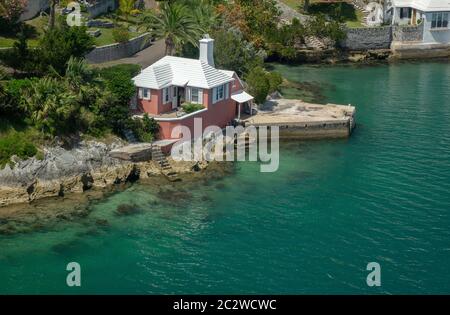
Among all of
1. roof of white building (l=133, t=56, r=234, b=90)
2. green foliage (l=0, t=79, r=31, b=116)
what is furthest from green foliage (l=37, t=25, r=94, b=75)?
roof of white building (l=133, t=56, r=234, b=90)

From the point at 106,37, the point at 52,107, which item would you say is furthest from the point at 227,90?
the point at 106,37

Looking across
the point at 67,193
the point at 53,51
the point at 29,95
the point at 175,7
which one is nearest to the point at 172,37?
the point at 175,7

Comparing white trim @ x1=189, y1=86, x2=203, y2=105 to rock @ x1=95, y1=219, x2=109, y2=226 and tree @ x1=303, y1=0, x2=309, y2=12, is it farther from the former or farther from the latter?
tree @ x1=303, y1=0, x2=309, y2=12

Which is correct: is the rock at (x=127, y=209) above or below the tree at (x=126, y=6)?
below

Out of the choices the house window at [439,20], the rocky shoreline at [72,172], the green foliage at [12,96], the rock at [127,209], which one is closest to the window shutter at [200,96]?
the rocky shoreline at [72,172]

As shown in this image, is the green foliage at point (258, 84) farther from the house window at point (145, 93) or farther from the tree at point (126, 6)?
the tree at point (126, 6)

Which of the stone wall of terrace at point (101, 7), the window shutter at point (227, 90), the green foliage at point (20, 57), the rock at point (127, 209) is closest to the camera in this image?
the rock at point (127, 209)

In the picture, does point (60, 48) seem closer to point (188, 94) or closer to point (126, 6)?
point (188, 94)

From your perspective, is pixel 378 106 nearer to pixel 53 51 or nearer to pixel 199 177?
pixel 199 177
